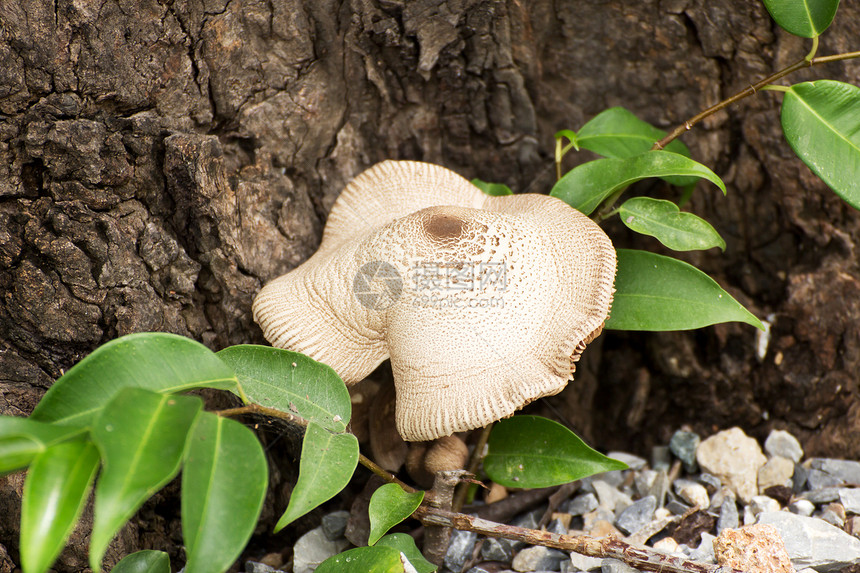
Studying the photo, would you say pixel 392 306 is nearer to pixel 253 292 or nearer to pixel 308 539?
pixel 253 292

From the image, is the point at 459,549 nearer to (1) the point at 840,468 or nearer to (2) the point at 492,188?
(2) the point at 492,188

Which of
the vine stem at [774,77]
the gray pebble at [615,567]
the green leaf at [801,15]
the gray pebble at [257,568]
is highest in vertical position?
the green leaf at [801,15]

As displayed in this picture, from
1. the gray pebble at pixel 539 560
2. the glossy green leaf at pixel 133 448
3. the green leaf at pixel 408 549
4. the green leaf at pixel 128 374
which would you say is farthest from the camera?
the gray pebble at pixel 539 560

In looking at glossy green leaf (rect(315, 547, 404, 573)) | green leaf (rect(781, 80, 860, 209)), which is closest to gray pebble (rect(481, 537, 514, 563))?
glossy green leaf (rect(315, 547, 404, 573))

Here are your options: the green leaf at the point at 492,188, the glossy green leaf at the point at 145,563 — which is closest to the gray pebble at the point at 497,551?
the glossy green leaf at the point at 145,563

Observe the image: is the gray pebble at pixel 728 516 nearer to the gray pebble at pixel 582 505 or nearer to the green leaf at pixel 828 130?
the gray pebble at pixel 582 505

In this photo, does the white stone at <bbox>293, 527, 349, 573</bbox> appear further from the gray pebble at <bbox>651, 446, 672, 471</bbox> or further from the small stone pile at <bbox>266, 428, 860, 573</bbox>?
the gray pebble at <bbox>651, 446, 672, 471</bbox>

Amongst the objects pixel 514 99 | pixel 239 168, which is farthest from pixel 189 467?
pixel 514 99
